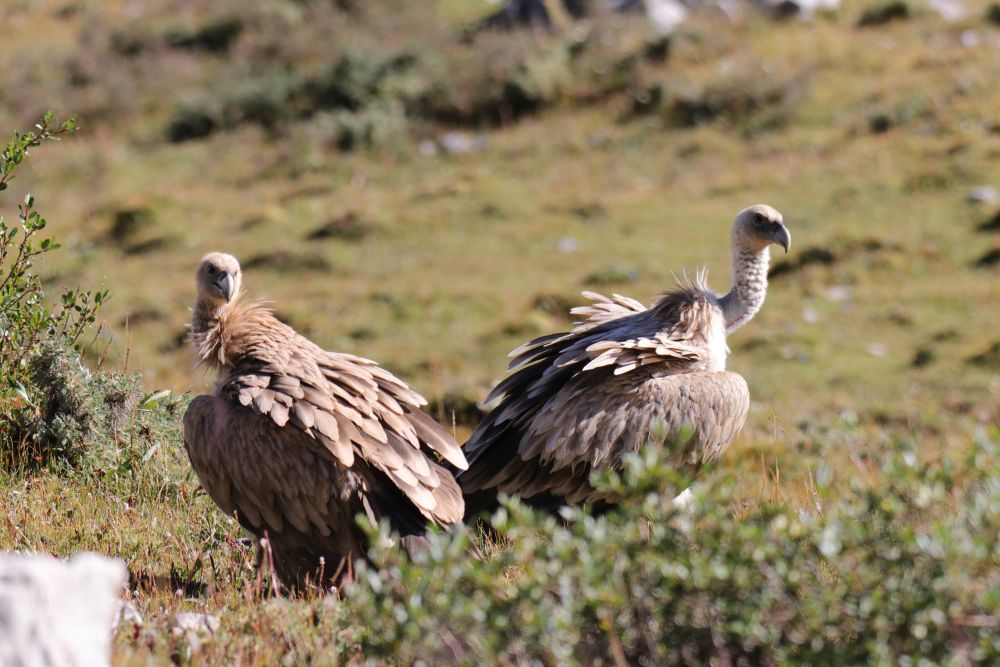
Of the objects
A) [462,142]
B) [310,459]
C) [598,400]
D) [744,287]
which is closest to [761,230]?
[744,287]

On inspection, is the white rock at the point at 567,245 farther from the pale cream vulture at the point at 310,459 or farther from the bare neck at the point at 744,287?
the pale cream vulture at the point at 310,459

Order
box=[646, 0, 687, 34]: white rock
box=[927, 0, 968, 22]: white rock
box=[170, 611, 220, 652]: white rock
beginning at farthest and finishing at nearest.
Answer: box=[646, 0, 687, 34]: white rock
box=[927, 0, 968, 22]: white rock
box=[170, 611, 220, 652]: white rock

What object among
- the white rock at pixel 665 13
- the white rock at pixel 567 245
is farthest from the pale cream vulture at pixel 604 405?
the white rock at pixel 665 13

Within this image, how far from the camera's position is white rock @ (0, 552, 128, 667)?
360 centimetres

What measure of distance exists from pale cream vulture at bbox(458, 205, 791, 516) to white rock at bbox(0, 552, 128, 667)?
152 inches

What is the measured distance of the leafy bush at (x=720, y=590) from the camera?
422cm

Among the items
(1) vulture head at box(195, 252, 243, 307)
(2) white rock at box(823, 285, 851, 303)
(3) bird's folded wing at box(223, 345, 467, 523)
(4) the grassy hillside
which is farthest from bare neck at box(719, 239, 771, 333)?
(2) white rock at box(823, 285, 851, 303)

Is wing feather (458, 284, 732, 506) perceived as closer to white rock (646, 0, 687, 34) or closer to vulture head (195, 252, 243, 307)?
vulture head (195, 252, 243, 307)

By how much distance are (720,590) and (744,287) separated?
459 cm

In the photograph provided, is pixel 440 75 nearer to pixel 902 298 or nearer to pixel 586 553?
pixel 902 298

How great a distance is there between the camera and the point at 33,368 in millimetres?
7496

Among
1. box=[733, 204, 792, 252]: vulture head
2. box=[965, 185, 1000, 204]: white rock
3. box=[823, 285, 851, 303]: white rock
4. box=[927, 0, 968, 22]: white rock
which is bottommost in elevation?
box=[823, 285, 851, 303]: white rock

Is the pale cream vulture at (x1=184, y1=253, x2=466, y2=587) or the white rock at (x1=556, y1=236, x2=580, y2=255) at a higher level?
the pale cream vulture at (x1=184, y1=253, x2=466, y2=587)

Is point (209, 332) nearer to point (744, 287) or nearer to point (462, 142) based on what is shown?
point (744, 287)
